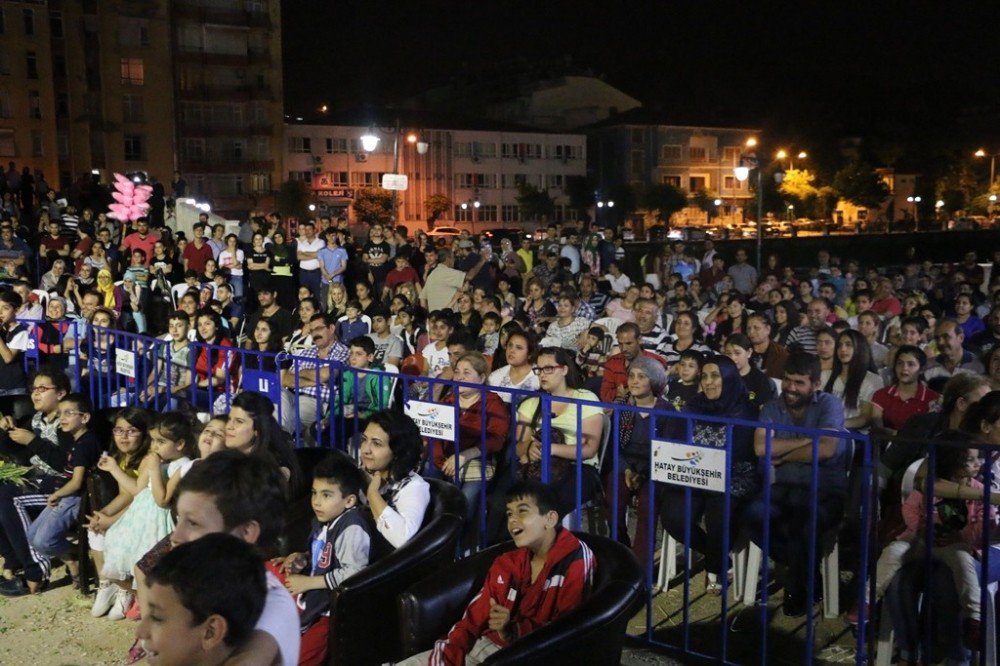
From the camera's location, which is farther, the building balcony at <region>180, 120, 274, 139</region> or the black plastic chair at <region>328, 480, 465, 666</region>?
the building balcony at <region>180, 120, 274, 139</region>

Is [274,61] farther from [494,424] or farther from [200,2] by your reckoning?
[494,424]

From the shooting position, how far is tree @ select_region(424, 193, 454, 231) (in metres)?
68.9

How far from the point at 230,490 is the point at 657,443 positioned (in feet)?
7.57

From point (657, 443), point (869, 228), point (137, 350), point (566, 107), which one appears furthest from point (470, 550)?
point (566, 107)

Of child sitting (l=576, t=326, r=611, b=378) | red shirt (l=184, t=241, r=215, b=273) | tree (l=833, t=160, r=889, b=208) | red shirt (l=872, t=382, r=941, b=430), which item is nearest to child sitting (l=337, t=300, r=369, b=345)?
child sitting (l=576, t=326, r=611, b=378)

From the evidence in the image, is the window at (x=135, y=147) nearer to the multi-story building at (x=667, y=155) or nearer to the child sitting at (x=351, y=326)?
the multi-story building at (x=667, y=155)

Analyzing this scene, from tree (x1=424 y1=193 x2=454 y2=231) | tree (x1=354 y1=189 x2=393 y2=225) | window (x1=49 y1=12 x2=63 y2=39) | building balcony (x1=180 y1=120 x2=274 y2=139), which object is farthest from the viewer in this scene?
tree (x1=424 y1=193 x2=454 y2=231)

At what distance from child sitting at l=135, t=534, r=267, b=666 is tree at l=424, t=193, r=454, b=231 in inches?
2601

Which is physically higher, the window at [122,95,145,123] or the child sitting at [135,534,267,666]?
the window at [122,95,145,123]

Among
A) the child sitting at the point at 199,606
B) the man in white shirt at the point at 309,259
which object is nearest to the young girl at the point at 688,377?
the child sitting at the point at 199,606

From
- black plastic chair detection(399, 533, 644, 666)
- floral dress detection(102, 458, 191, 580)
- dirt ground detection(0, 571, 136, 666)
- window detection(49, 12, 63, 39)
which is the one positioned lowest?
dirt ground detection(0, 571, 136, 666)

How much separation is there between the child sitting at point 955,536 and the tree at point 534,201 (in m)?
Answer: 64.7

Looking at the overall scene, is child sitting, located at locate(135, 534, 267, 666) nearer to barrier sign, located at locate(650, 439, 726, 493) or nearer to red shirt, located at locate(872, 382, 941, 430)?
barrier sign, located at locate(650, 439, 726, 493)

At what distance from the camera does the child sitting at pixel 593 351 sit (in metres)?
9.99
